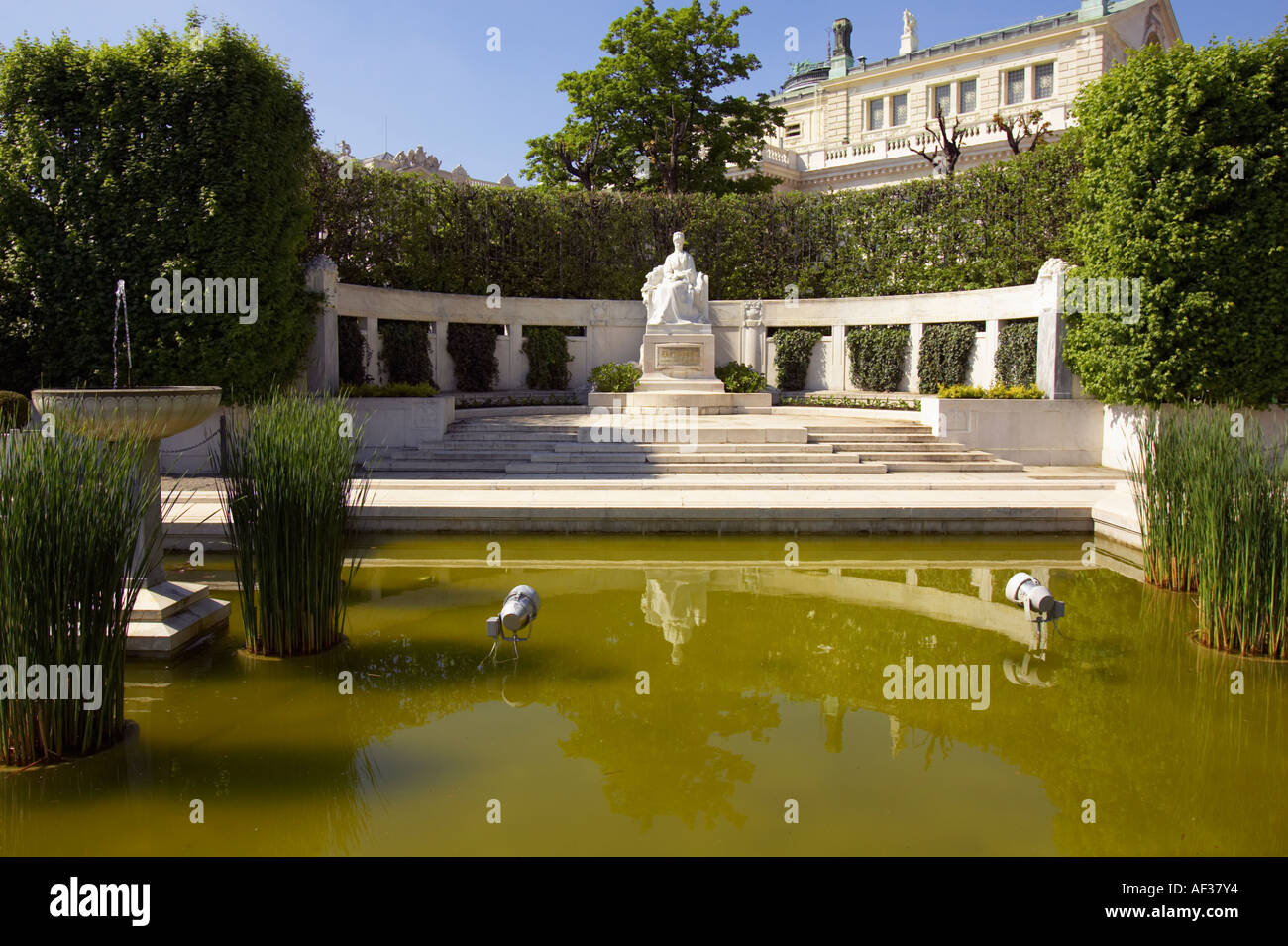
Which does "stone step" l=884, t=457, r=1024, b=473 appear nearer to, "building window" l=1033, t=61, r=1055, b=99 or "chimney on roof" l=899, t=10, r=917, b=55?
"building window" l=1033, t=61, r=1055, b=99

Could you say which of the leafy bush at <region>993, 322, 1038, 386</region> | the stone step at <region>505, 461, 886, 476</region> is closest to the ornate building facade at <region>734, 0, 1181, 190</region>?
the leafy bush at <region>993, 322, 1038, 386</region>

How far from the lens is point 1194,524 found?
22.3 feet

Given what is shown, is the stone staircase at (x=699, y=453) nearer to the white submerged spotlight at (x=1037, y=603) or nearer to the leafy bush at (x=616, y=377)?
the leafy bush at (x=616, y=377)

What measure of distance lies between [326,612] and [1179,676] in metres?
5.58

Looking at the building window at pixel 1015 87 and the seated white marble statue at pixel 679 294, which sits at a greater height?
the building window at pixel 1015 87

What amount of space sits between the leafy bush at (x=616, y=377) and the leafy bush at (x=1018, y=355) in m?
7.54

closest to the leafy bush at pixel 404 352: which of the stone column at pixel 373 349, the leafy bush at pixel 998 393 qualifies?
the stone column at pixel 373 349

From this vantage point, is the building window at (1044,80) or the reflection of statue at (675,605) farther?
the building window at (1044,80)

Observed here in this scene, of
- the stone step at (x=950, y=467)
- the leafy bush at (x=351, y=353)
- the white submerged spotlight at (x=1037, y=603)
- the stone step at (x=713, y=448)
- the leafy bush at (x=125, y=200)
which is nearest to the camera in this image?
the white submerged spotlight at (x=1037, y=603)

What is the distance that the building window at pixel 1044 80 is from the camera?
3880 cm

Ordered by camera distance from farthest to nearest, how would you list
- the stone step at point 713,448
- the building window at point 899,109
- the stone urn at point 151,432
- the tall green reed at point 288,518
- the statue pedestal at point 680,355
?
the building window at point 899,109
the statue pedestal at point 680,355
the stone step at point 713,448
the stone urn at point 151,432
the tall green reed at point 288,518

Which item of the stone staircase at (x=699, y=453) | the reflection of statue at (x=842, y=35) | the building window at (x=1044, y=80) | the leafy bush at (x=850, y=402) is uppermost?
the reflection of statue at (x=842, y=35)
